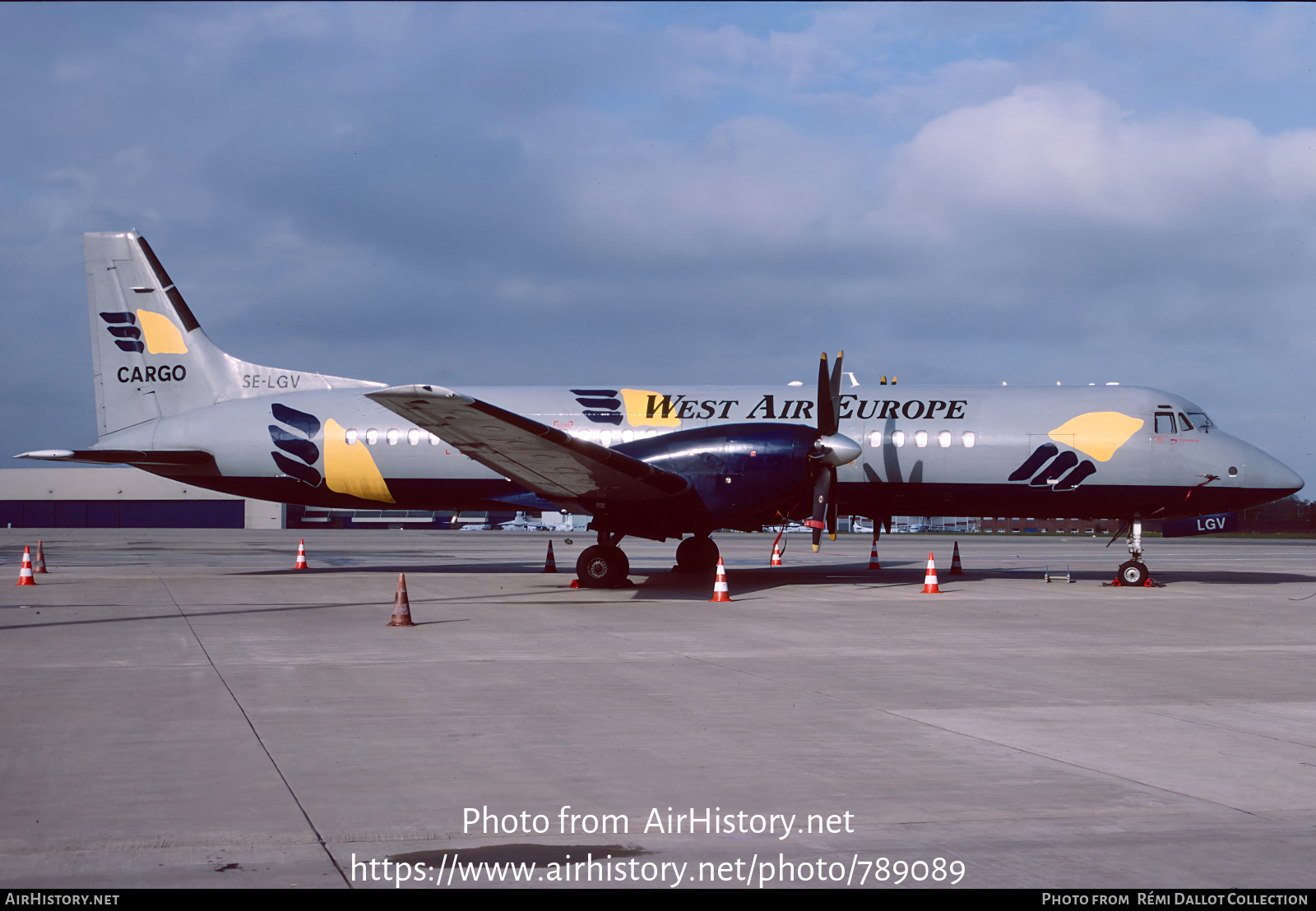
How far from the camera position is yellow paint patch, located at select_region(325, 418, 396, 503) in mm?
22469

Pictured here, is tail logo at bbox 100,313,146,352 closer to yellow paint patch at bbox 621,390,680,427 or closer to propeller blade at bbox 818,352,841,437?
yellow paint patch at bbox 621,390,680,427

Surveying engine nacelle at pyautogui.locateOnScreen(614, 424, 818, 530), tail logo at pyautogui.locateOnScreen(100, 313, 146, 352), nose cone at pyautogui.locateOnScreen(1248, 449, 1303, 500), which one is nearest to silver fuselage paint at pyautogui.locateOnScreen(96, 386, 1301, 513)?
nose cone at pyautogui.locateOnScreen(1248, 449, 1303, 500)

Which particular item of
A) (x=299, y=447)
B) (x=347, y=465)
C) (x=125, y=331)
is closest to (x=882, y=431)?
A: (x=347, y=465)

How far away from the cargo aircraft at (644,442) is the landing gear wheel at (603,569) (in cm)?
3

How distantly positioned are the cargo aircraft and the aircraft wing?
0.15 metres

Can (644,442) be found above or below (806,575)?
above

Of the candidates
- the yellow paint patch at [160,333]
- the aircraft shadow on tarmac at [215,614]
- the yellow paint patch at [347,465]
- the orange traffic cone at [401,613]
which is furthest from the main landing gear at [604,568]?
the yellow paint patch at [160,333]

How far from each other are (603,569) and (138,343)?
1214cm

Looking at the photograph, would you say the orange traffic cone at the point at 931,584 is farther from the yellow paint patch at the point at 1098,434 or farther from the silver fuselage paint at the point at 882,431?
the yellow paint patch at the point at 1098,434

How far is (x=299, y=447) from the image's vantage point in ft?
73.8

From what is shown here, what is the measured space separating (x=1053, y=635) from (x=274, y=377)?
58.4 feet

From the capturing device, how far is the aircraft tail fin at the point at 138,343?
2303cm

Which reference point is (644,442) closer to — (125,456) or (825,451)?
(825,451)

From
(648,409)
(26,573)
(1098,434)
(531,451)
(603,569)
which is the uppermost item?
(648,409)
